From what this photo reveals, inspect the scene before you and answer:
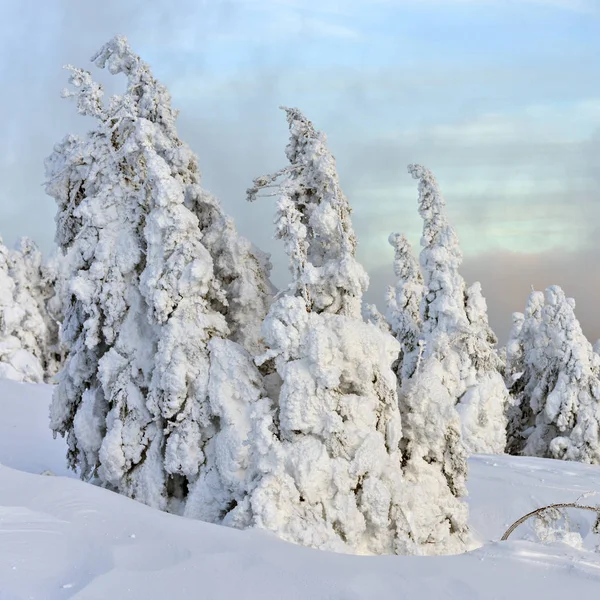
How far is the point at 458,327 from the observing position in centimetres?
2358

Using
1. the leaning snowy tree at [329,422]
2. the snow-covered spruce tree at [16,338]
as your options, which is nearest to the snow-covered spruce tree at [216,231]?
the leaning snowy tree at [329,422]

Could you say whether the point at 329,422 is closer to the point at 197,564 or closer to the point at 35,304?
the point at 197,564

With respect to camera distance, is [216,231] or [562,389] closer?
[216,231]

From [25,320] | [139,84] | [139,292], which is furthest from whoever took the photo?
[25,320]

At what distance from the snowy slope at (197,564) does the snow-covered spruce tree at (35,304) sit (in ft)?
68.8

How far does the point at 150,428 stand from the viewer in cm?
923

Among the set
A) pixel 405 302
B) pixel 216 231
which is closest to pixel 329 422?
pixel 216 231

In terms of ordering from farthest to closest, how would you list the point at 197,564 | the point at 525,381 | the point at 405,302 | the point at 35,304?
the point at 35,304 < the point at 405,302 < the point at 525,381 < the point at 197,564

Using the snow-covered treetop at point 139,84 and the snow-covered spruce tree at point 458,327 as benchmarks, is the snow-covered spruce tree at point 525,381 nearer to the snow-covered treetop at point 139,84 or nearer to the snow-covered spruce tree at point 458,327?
the snow-covered spruce tree at point 458,327

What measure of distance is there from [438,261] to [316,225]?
598 inches

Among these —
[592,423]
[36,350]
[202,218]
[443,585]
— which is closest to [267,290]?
[202,218]

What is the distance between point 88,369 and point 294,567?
5900 millimetres

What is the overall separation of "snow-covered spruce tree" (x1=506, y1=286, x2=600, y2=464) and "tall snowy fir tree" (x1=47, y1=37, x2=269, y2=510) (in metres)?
14.8

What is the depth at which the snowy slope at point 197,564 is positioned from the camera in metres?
4.83
